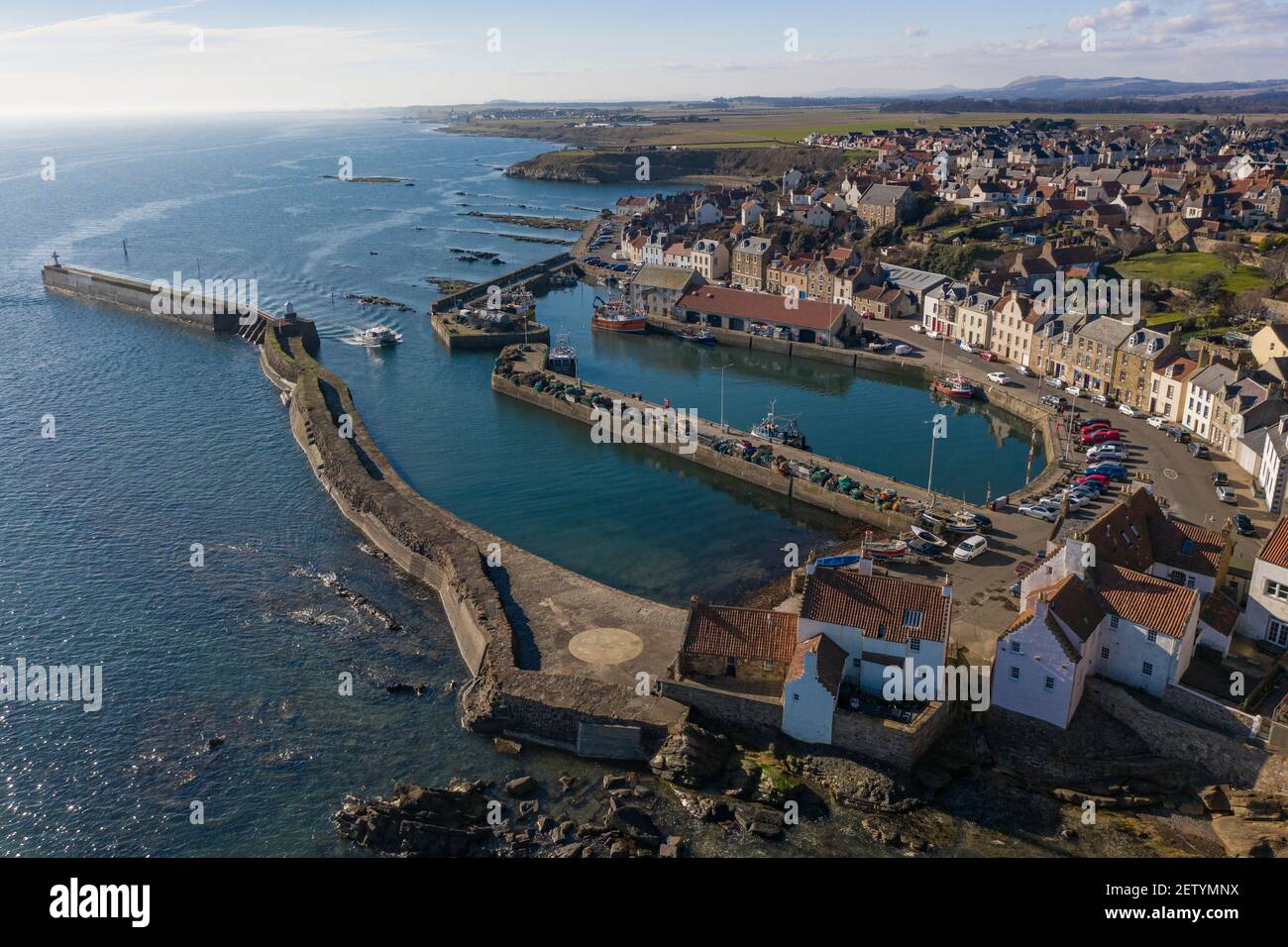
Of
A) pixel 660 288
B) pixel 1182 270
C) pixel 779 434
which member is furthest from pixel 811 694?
pixel 1182 270

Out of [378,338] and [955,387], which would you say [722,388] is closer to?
[955,387]

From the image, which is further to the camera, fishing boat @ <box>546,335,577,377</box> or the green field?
the green field

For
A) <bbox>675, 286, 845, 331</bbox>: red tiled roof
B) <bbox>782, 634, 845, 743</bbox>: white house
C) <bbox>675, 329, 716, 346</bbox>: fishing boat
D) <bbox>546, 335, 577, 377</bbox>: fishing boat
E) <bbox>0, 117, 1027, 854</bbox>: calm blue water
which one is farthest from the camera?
<bbox>675, 329, 716, 346</bbox>: fishing boat

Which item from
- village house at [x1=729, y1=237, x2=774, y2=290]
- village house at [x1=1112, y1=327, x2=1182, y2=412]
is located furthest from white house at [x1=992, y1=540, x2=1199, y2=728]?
village house at [x1=729, y1=237, x2=774, y2=290]

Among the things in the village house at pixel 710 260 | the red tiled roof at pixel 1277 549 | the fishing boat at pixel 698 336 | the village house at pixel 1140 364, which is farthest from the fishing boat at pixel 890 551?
the village house at pixel 710 260

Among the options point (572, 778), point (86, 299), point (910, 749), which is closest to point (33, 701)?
point (572, 778)

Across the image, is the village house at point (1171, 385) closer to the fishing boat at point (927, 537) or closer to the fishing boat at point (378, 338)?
the fishing boat at point (927, 537)

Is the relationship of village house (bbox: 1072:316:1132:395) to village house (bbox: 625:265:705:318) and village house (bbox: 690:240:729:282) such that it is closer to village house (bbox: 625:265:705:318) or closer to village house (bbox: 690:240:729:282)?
village house (bbox: 625:265:705:318)
